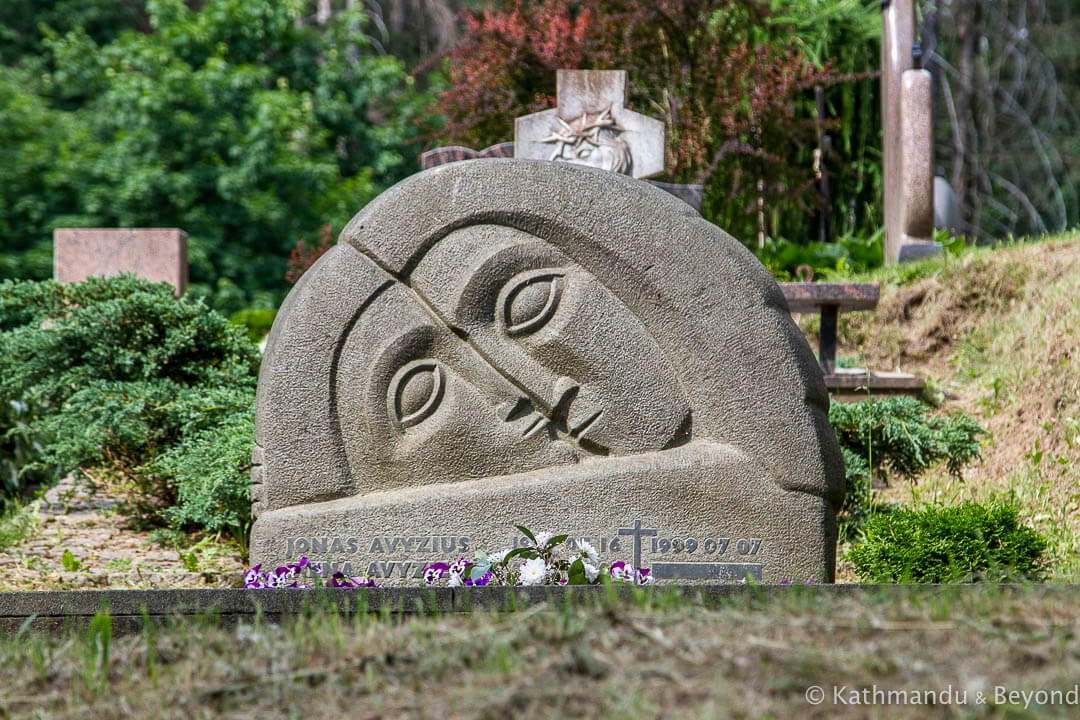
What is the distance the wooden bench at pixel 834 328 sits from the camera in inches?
259

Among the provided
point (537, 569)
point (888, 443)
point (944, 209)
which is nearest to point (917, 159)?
point (944, 209)

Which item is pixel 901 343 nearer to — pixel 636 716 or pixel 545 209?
pixel 545 209

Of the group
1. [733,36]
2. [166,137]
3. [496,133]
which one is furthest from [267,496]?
[166,137]

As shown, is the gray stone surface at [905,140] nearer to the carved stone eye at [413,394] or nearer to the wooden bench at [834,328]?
the wooden bench at [834,328]

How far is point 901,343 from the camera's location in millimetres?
7988

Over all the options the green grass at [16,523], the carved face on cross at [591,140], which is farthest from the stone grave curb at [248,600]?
the carved face on cross at [591,140]

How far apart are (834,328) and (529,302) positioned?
10.9 ft

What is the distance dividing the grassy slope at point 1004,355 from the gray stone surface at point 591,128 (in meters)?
2.23

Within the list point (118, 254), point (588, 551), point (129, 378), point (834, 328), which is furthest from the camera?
point (118, 254)

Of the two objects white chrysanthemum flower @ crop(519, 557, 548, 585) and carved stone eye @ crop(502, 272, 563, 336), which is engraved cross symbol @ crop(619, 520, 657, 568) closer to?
white chrysanthemum flower @ crop(519, 557, 548, 585)

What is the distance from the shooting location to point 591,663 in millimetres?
1979

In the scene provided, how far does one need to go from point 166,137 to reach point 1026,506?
47.1 feet

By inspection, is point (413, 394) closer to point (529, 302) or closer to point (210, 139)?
point (529, 302)

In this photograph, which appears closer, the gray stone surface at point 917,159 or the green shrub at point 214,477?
the green shrub at point 214,477
